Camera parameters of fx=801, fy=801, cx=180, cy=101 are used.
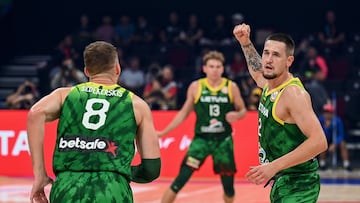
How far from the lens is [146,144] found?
5.09 meters

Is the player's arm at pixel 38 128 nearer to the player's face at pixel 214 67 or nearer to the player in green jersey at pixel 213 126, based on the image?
the player in green jersey at pixel 213 126

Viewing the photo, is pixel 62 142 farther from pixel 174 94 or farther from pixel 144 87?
pixel 144 87

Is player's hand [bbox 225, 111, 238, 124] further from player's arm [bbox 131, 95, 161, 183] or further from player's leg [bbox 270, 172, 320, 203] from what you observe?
player's arm [bbox 131, 95, 161, 183]

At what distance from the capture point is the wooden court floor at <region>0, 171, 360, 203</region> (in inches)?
460

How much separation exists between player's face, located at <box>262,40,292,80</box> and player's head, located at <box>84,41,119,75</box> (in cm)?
142

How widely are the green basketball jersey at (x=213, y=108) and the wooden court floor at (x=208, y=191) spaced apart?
142 centimetres

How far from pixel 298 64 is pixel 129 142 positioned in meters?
14.6

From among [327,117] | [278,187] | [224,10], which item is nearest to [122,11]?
[224,10]

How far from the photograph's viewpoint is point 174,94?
16562mm

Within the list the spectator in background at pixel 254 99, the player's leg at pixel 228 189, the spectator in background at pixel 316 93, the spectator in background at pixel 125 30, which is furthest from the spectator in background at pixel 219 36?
the player's leg at pixel 228 189

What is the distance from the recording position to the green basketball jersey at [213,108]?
10.7 metres

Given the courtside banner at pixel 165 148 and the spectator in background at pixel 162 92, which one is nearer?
the courtside banner at pixel 165 148

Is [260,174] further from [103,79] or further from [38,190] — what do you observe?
[38,190]

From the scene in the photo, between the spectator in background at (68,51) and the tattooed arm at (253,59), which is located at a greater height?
the tattooed arm at (253,59)
